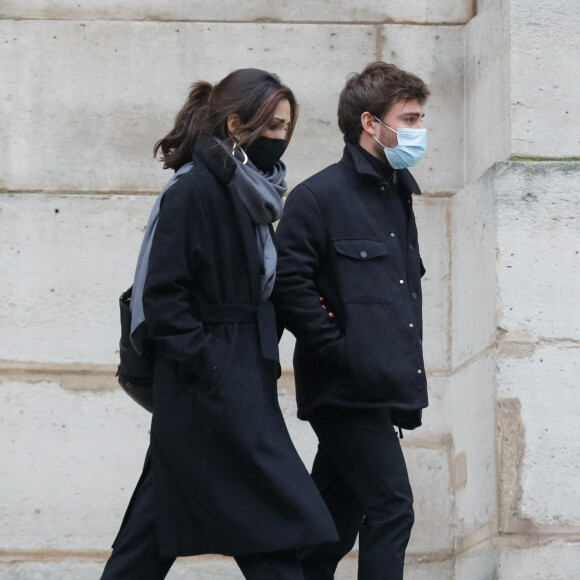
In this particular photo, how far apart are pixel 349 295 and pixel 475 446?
1.18m

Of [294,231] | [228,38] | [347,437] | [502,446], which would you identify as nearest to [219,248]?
[294,231]

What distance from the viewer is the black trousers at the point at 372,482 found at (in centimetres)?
481

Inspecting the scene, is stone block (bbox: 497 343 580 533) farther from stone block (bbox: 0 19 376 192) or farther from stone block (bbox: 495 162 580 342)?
stone block (bbox: 0 19 376 192)

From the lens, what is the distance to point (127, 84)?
6246mm

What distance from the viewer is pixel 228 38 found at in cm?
628

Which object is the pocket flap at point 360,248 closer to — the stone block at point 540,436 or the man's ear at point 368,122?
the man's ear at point 368,122

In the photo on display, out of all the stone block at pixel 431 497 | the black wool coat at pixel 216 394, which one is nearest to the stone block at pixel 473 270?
the stone block at pixel 431 497

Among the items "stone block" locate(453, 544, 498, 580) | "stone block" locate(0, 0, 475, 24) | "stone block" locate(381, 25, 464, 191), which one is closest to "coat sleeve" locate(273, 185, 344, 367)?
"stone block" locate(453, 544, 498, 580)

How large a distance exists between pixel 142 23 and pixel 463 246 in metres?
1.63

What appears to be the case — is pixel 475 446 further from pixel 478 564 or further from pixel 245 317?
pixel 245 317

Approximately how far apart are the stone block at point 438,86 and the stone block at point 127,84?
0.13m

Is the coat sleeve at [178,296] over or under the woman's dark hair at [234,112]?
under

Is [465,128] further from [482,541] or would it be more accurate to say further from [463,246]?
[482,541]

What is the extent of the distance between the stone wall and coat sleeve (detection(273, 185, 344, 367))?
0.98m
